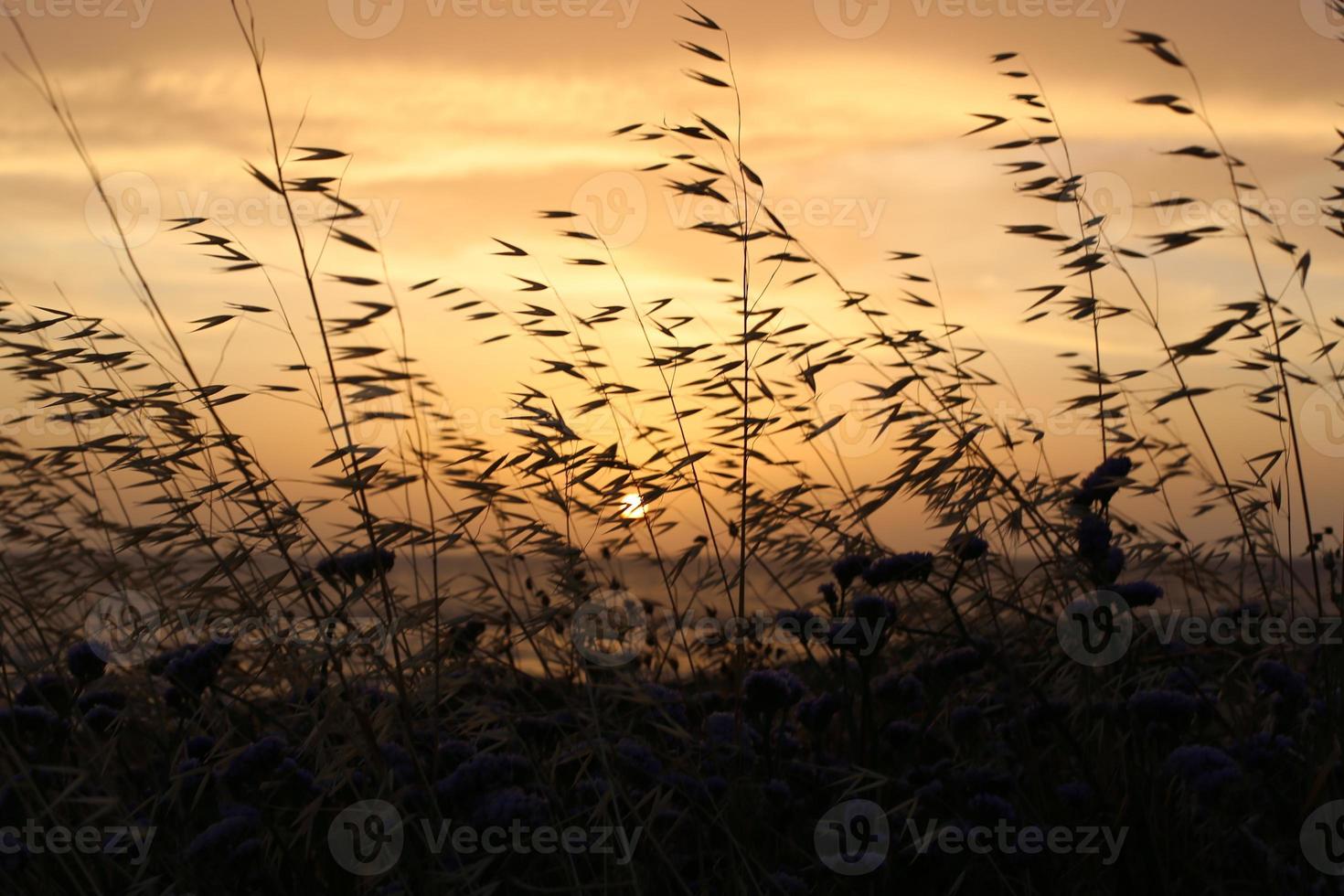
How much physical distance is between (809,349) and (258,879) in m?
2.03

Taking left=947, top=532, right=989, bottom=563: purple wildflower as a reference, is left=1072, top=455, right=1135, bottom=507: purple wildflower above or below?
above

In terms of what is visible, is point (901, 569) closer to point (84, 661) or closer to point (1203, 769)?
point (1203, 769)

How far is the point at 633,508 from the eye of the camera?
116 inches

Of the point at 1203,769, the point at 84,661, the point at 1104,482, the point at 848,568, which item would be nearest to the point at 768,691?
the point at 848,568

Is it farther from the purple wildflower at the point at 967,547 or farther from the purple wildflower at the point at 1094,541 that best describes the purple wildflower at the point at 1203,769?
the purple wildflower at the point at 967,547

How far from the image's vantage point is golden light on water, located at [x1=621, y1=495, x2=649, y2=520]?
9.68 feet

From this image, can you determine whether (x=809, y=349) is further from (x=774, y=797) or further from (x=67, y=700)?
(x=67, y=700)

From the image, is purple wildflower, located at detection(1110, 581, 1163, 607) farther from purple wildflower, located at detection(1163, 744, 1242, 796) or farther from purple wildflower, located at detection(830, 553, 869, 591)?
purple wildflower, located at detection(830, 553, 869, 591)

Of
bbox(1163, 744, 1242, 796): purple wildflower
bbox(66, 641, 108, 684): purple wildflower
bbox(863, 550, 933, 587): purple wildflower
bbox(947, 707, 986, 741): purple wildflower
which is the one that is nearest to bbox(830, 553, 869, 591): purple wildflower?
bbox(863, 550, 933, 587): purple wildflower

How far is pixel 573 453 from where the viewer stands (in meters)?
2.92

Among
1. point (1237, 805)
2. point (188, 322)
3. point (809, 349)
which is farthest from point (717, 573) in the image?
point (188, 322)

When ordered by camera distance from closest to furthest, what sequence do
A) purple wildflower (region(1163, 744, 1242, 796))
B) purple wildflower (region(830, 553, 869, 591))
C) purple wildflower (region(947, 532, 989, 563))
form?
purple wildflower (region(1163, 744, 1242, 796)) < purple wildflower (region(947, 532, 989, 563)) < purple wildflower (region(830, 553, 869, 591))

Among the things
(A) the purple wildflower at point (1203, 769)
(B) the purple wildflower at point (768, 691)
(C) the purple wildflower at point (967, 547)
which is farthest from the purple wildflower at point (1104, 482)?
(B) the purple wildflower at point (768, 691)

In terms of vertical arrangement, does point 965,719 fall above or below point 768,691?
below
